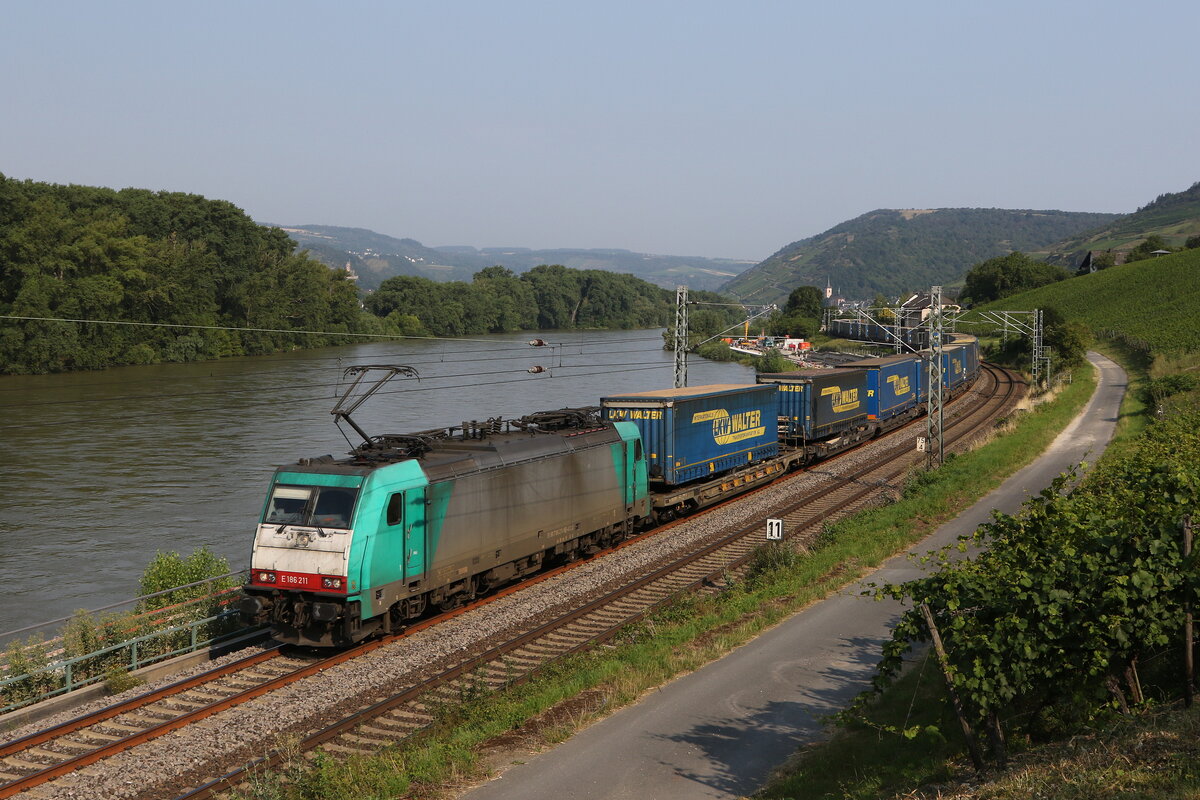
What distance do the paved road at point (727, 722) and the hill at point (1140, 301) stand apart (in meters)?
57.3

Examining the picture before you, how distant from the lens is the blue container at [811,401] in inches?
1433

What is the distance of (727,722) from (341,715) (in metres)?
5.72

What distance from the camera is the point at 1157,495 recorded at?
9555 millimetres

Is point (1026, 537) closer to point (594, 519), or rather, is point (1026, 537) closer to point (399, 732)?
point (399, 732)

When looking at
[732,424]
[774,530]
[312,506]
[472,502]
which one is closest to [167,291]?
[732,424]

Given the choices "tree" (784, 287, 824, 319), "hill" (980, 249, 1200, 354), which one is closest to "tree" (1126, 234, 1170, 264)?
"hill" (980, 249, 1200, 354)

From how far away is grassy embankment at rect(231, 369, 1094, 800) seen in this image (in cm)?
1127

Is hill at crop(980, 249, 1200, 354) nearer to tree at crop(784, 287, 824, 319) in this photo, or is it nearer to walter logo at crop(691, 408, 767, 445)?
tree at crop(784, 287, 824, 319)

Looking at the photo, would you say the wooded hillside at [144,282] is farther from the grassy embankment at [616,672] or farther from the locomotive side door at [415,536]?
the grassy embankment at [616,672]

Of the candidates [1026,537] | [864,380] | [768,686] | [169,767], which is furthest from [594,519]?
[864,380]

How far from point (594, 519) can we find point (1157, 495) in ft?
49.9

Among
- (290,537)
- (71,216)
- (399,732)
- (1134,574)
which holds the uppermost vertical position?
(71,216)

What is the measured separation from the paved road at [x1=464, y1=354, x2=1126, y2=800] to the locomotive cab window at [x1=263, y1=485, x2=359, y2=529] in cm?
617

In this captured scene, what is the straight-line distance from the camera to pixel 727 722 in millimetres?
12578
